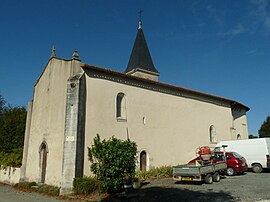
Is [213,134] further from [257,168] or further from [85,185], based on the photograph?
[85,185]

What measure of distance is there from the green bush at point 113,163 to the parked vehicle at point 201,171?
2.50m

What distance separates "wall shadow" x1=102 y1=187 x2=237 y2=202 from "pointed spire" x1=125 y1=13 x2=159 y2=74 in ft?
61.9

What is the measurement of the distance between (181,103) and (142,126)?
15.0ft

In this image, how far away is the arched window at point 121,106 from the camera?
15.7m

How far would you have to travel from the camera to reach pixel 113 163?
11523mm

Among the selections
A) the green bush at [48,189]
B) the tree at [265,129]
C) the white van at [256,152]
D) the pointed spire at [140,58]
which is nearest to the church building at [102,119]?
the green bush at [48,189]

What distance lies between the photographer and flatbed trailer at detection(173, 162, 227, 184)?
12.1 meters

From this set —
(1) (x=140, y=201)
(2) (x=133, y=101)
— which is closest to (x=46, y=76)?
(2) (x=133, y=101)

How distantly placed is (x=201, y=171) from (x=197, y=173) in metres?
0.27

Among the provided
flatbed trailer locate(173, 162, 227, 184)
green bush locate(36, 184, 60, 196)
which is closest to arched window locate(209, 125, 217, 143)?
flatbed trailer locate(173, 162, 227, 184)

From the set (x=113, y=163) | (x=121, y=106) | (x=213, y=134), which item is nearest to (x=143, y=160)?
(x=121, y=106)

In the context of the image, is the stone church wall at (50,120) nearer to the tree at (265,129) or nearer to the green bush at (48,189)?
the green bush at (48,189)

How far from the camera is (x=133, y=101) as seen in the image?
53.5 feet

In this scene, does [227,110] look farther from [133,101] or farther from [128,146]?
[128,146]
